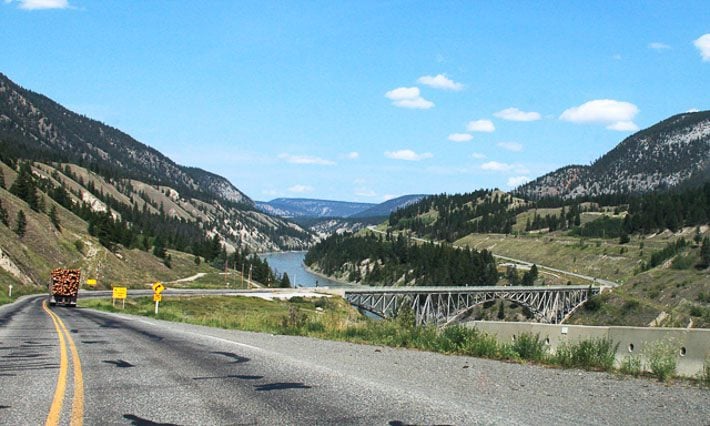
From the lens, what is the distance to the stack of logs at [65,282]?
5562 centimetres

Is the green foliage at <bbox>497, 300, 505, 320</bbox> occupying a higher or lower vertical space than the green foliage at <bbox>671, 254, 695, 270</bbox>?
lower

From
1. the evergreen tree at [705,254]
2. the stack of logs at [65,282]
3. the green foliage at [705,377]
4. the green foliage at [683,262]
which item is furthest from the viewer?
the green foliage at [683,262]

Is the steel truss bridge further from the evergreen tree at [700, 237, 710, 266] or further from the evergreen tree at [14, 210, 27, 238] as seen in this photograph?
the evergreen tree at [14, 210, 27, 238]

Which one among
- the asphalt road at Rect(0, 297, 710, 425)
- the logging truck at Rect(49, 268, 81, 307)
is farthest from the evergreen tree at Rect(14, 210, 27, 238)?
the asphalt road at Rect(0, 297, 710, 425)

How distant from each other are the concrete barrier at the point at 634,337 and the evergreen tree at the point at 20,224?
282 feet

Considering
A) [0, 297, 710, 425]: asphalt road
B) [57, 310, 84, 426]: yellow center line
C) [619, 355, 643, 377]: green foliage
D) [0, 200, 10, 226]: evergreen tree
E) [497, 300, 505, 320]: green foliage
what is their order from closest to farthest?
[57, 310, 84, 426]: yellow center line < [0, 297, 710, 425]: asphalt road < [619, 355, 643, 377]: green foliage < [0, 200, 10, 226]: evergreen tree < [497, 300, 505, 320]: green foliage

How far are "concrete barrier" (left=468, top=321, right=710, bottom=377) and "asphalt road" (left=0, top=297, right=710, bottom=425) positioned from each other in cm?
162

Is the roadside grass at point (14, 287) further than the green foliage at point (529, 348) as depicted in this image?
Yes

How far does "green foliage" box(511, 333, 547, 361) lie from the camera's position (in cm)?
1282

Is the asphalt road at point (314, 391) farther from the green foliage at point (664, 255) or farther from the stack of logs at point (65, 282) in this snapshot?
the green foliage at point (664, 255)

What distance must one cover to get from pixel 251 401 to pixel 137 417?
4.61 ft

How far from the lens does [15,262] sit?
79.4 m

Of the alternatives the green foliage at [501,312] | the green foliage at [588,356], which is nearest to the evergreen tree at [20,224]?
the green foliage at [501,312]

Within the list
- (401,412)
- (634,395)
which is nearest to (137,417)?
(401,412)
